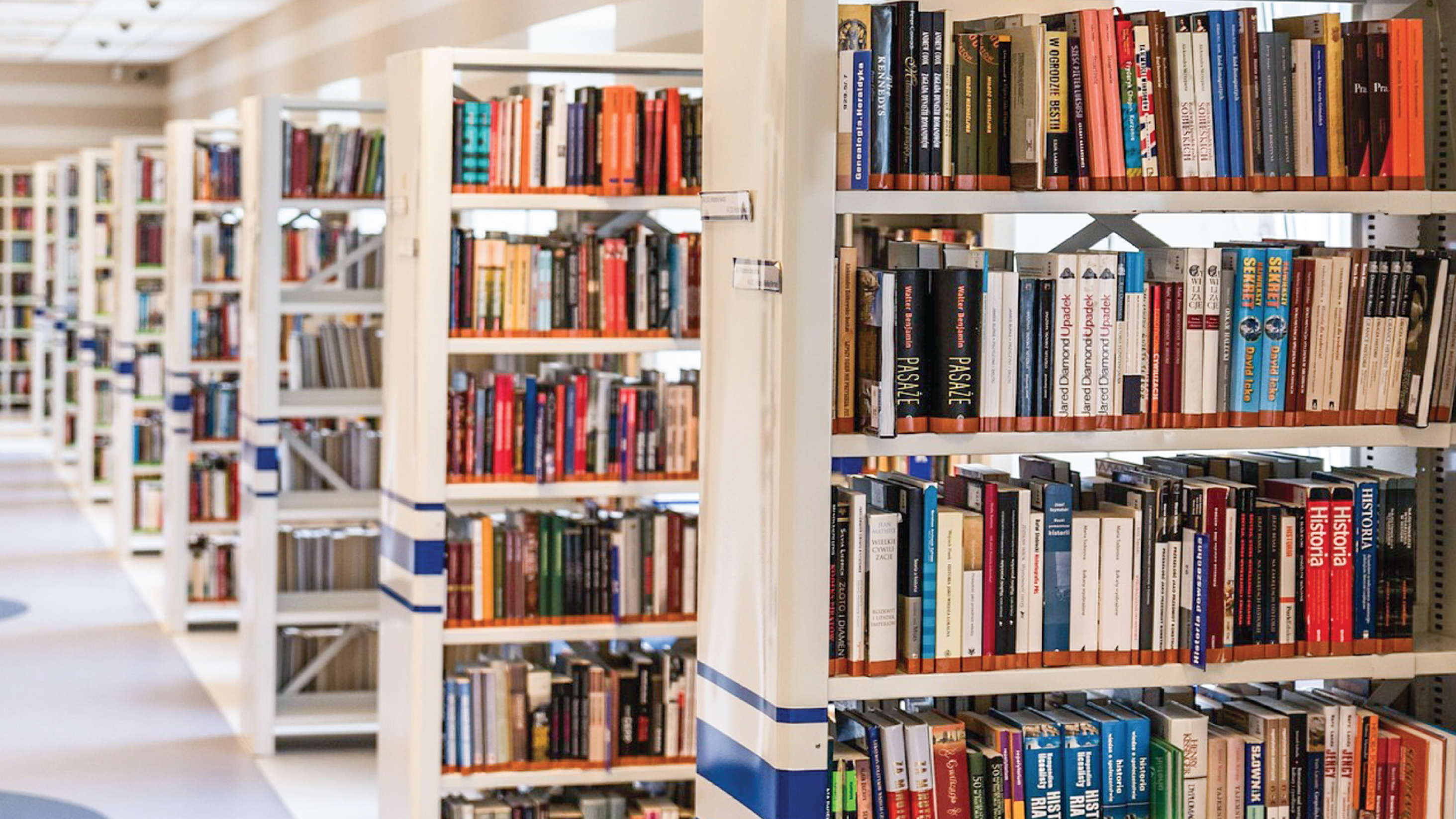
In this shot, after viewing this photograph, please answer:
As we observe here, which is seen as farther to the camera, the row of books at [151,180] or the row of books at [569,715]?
the row of books at [151,180]

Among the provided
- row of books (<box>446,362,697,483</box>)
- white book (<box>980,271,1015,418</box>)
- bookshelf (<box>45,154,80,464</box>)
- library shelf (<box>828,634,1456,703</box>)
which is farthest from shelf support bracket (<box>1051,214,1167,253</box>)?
bookshelf (<box>45,154,80,464</box>)

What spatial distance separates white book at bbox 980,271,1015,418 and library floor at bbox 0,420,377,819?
3.39 m

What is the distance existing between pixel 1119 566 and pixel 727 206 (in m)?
0.85

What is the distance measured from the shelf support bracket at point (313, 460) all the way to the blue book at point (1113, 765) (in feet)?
13.7

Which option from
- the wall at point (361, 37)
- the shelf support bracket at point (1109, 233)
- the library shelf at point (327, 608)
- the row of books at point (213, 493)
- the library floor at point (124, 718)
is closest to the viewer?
the shelf support bracket at point (1109, 233)

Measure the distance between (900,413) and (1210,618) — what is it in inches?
25.4

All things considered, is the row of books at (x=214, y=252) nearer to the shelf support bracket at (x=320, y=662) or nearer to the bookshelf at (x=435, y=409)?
the shelf support bracket at (x=320, y=662)

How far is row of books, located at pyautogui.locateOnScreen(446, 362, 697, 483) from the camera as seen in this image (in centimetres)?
436

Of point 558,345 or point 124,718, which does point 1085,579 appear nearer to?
point 558,345

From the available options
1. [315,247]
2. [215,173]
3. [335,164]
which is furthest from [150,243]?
[335,164]

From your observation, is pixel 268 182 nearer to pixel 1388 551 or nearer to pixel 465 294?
pixel 465 294

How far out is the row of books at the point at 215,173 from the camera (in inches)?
313

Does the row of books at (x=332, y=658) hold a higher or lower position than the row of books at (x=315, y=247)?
lower

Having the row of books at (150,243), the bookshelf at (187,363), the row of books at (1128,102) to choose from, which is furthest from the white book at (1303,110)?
the row of books at (150,243)
